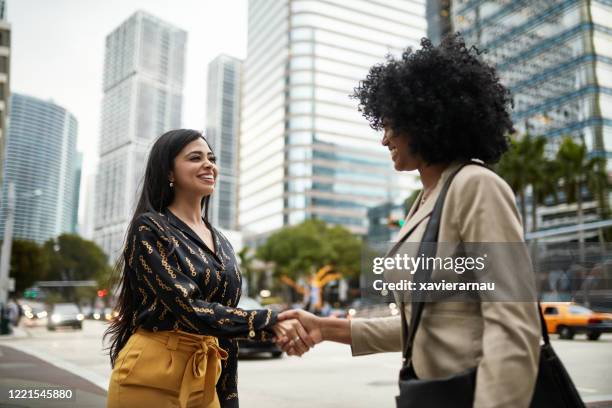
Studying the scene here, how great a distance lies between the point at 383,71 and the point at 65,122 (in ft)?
186

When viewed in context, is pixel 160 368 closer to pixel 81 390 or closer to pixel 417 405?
pixel 417 405

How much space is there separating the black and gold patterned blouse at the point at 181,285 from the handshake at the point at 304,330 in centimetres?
7

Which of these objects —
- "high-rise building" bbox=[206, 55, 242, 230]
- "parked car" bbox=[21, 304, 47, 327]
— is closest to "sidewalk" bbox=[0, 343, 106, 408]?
"parked car" bbox=[21, 304, 47, 327]

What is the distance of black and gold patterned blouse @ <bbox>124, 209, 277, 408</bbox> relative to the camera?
2225mm

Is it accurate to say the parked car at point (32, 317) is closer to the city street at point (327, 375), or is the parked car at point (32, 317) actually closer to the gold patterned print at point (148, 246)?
the city street at point (327, 375)

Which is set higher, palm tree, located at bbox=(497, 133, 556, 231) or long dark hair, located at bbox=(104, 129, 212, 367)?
palm tree, located at bbox=(497, 133, 556, 231)

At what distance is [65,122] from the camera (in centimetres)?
5281

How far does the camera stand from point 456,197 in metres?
1.67

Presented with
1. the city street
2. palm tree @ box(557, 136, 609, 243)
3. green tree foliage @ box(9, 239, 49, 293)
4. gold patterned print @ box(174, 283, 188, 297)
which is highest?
palm tree @ box(557, 136, 609, 243)

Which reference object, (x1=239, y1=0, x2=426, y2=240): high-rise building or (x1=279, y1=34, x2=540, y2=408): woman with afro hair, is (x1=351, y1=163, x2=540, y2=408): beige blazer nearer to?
(x1=279, y1=34, x2=540, y2=408): woman with afro hair

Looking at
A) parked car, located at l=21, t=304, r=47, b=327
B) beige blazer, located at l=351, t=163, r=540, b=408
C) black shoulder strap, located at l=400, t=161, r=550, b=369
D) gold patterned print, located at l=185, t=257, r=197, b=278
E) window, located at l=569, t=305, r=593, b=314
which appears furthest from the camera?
parked car, located at l=21, t=304, r=47, b=327

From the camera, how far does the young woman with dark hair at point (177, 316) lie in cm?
222

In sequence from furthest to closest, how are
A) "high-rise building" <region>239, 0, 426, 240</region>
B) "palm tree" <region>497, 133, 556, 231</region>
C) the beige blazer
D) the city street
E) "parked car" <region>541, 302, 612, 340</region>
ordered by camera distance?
"high-rise building" <region>239, 0, 426, 240</region>
"palm tree" <region>497, 133, 556, 231</region>
"parked car" <region>541, 302, 612, 340</region>
the city street
the beige blazer

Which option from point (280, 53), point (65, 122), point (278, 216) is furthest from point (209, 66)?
point (65, 122)
